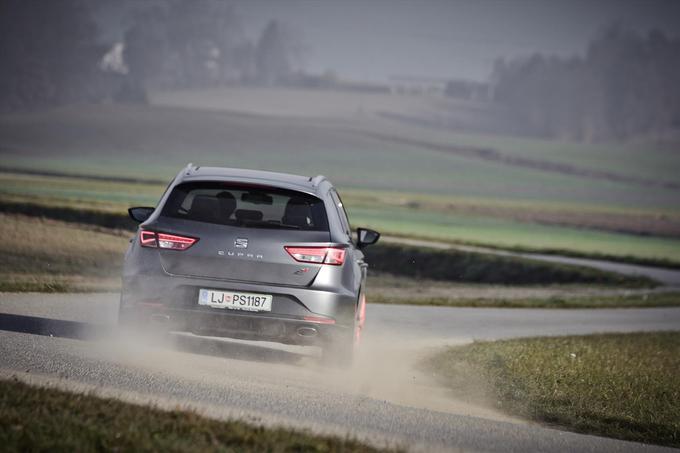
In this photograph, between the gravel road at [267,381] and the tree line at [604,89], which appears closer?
the gravel road at [267,381]

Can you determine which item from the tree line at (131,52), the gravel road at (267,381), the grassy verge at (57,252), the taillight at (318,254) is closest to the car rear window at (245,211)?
the taillight at (318,254)

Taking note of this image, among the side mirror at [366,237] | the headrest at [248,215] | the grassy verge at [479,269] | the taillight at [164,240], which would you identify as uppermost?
the headrest at [248,215]

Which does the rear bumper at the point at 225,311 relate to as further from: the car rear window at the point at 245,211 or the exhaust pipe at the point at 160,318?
the car rear window at the point at 245,211

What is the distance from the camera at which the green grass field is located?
57.5m

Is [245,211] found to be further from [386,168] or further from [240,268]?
[386,168]

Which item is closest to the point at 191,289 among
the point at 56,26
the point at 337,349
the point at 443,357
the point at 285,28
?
the point at 337,349

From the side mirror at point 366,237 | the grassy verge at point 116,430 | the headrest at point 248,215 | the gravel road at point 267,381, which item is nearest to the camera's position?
the grassy verge at point 116,430

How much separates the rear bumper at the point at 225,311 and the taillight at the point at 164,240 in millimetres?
259

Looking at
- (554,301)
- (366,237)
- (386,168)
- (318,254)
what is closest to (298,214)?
(318,254)

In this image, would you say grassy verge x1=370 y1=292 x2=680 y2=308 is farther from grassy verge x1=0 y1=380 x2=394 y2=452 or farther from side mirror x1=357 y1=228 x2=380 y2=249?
grassy verge x1=0 y1=380 x2=394 y2=452

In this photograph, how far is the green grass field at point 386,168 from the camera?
189 feet

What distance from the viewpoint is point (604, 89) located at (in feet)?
554

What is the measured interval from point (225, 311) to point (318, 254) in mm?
910

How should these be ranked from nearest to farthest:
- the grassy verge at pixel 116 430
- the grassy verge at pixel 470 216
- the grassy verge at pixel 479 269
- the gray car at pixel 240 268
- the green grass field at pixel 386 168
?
1. the grassy verge at pixel 116 430
2. the gray car at pixel 240 268
3. the grassy verge at pixel 479 269
4. the grassy verge at pixel 470 216
5. the green grass field at pixel 386 168
